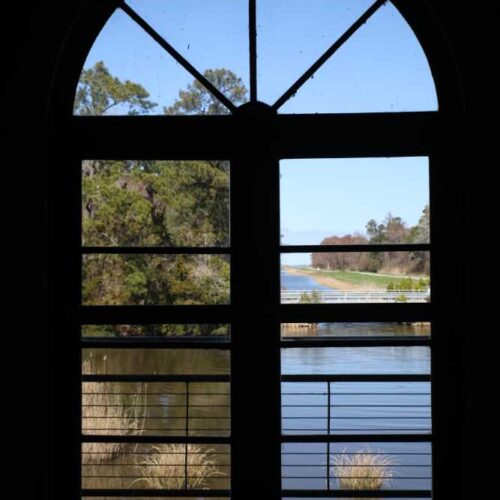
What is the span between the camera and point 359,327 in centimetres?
231

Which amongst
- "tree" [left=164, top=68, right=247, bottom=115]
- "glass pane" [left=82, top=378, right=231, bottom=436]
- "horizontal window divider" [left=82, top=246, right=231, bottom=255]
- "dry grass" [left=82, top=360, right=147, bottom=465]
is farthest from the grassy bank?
"dry grass" [left=82, top=360, right=147, bottom=465]

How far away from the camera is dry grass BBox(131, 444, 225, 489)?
231 cm

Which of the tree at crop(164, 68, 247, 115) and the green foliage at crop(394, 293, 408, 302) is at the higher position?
the tree at crop(164, 68, 247, 115)

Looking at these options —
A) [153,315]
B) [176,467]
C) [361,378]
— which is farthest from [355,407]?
[153,315]

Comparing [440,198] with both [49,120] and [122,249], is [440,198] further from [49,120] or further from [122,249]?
[49,120]

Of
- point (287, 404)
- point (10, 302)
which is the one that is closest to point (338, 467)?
point (287, 404)

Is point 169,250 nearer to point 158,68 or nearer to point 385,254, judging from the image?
point 158,68

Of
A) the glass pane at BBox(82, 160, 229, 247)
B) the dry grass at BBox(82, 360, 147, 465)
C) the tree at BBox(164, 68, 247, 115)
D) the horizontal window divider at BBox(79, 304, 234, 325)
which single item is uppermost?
the tree at BBox(164, 68, 247, 115)

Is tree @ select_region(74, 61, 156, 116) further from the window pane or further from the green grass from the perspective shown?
the green grass

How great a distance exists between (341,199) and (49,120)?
98 centimetres

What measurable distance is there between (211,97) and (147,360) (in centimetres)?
90

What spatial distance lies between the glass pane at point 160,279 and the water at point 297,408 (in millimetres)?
172

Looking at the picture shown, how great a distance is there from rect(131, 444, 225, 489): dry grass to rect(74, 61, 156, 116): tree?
112cm

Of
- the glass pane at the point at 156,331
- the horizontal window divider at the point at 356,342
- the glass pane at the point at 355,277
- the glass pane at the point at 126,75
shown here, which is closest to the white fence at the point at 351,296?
the glass pane at the point at 355,277
